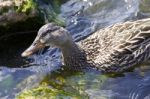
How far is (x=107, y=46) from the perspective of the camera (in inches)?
416

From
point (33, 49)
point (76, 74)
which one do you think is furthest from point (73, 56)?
point (33, 49)

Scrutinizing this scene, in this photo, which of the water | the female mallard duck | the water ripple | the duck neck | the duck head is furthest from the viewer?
the duck neck

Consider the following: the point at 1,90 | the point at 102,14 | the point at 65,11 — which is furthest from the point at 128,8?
the point at 1,90

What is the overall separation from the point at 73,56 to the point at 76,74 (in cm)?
42

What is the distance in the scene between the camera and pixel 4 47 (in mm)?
11367

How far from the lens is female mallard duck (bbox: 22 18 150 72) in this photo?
1038 cm

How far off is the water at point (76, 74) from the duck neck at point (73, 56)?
0.20 m

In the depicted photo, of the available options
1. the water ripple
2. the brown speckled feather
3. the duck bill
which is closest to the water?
the water ripple

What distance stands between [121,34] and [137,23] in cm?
39

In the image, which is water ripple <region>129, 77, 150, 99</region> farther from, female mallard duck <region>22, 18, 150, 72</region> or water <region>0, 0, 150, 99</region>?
female mallard duck <region>22, 18, 150, 72</region>

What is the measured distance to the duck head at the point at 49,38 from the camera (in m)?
10.2

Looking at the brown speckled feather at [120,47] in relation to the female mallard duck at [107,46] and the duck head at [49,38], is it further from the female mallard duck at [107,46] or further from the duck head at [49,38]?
the duck head at [49,38]

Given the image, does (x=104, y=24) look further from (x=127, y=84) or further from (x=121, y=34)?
(x=127, y=84)

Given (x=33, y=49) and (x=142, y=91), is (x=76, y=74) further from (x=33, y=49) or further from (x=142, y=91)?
(x=142, y=91)
